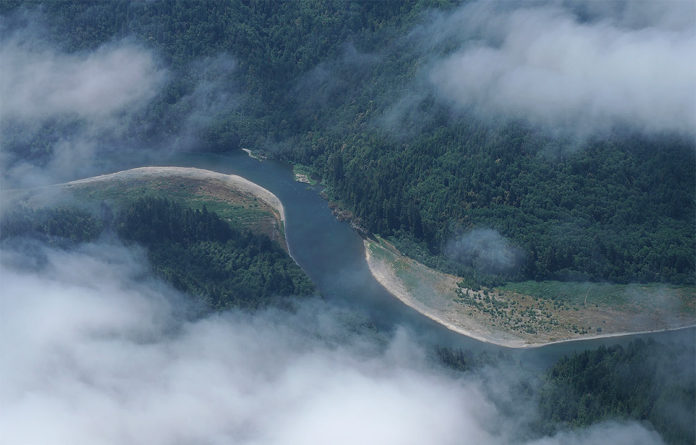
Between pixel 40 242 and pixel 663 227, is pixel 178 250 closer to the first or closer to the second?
pixel 40 242

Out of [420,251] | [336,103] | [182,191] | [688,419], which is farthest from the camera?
[336,103]

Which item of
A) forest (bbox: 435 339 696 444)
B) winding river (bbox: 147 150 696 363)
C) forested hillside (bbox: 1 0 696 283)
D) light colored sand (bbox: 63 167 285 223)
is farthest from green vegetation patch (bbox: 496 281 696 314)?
light colored sand (bbox: 63 167 285 223)

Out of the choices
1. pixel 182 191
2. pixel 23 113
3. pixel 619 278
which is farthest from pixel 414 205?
pixel 23 113

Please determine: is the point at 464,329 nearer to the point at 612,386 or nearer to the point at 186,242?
the point at 612,386

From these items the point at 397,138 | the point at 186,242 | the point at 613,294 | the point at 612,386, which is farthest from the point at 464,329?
the point at 397,138

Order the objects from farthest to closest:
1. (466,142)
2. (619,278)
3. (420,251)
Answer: (466,142), (420,251), (619,278)

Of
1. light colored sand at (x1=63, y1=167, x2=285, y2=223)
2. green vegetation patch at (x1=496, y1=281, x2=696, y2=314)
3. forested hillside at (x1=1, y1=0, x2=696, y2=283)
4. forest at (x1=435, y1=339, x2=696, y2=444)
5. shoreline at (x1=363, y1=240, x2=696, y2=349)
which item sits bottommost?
shoreline at (x1=363, y1=240, x2=696, y2=349)

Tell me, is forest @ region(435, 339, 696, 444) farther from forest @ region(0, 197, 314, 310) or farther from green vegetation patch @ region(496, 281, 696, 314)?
forest @ region(0, 197, 314, 310)
